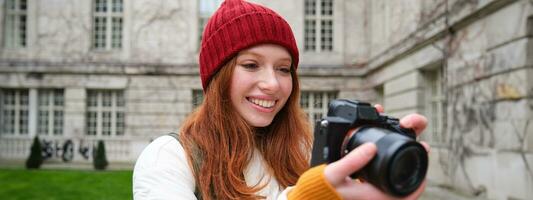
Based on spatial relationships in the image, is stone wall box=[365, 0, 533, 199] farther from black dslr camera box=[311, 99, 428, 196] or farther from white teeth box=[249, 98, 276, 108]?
black dslr camera box=[311, 99, 428, 196]

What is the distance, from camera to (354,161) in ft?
3.88

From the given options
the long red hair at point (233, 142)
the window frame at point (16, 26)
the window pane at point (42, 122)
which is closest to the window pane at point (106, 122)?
the window pane at point (42, 122)

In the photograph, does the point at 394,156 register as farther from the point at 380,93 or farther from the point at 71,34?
→ the point at 71,34

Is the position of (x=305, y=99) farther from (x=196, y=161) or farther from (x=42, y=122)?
(x=196, y=161)

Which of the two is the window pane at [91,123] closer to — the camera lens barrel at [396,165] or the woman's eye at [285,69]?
the woman's eye at [285,69]

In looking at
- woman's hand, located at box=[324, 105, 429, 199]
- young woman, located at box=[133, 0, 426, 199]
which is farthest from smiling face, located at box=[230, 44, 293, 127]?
woman's hand, located at box=[324, 105, 429, 199]

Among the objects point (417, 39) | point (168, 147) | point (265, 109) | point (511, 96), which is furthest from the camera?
point (417, 39)

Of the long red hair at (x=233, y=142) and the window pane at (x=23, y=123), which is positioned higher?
the long red hair at (x=233, y=142)

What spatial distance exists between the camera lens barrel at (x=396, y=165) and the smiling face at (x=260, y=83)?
747 mm

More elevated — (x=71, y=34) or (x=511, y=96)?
(x=71, y=34)

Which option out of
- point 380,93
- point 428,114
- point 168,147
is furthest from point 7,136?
point 168,147

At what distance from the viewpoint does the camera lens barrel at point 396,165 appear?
1157 mm

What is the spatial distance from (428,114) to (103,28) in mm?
11861

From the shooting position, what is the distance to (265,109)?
198 cm
